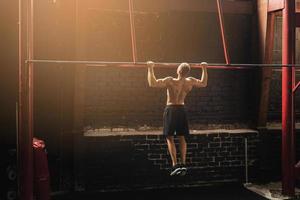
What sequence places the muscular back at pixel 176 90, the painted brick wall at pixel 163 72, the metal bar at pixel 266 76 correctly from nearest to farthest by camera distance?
the muscular back at pixel 176 90 < the painted brick wall at pixel 163 72 < the metal bar at pixel 266 76

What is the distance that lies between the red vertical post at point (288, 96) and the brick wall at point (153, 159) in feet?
3.06

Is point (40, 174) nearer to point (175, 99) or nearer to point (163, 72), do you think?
point (175, 99)

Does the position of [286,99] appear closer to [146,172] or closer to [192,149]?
[192,149]

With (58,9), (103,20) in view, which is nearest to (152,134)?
(103,20)

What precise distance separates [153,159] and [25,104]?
10.2ft

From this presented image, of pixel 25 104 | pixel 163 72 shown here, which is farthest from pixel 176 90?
pixel 163 72

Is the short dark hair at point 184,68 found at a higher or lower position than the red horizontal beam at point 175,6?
lower

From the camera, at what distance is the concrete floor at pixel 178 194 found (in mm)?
7520

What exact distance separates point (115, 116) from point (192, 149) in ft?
4.87

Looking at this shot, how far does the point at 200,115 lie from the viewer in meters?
8.52

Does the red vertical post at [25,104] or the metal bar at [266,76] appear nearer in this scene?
the red vertical post at [25,104]

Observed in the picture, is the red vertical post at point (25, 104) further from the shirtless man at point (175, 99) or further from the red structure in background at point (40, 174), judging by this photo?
the shirtless man at point (175, 99)

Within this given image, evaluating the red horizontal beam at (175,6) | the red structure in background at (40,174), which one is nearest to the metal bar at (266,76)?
the red horizontal beam at (175,6)

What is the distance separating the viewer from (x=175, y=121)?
577cm
